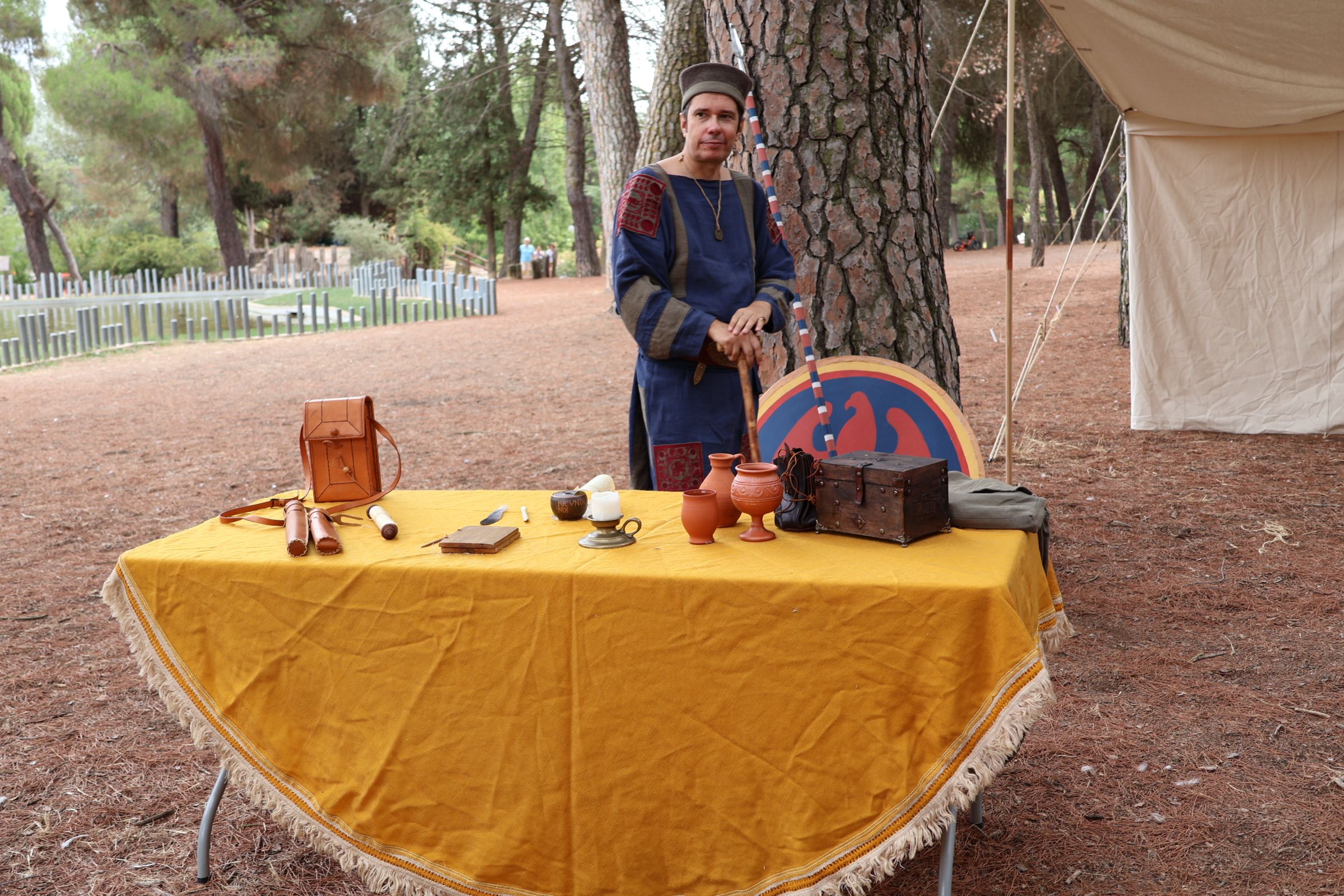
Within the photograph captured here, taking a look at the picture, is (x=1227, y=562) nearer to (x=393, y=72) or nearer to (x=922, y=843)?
(x=922, y=843)

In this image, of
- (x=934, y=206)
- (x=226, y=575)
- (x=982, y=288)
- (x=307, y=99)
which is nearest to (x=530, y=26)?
(x=307, y=99)

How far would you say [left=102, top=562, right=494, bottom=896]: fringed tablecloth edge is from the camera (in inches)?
80.7

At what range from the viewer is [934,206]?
377 centimetres

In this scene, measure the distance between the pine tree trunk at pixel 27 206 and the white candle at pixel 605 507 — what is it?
78.1 ft

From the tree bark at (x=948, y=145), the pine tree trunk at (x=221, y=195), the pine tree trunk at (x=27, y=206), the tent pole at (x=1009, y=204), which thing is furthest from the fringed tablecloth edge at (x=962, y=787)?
the pine tree trunk at (x=27, y=206)

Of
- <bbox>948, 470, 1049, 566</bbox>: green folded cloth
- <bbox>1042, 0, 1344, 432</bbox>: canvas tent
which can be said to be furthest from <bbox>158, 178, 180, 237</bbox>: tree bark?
<bbox>948, 470, 1049, 566</bbox>: green folded cloth

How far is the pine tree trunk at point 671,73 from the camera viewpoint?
8.32 metres

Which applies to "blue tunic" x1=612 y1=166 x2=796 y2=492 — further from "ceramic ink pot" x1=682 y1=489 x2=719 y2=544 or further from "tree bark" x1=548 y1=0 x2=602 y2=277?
"tree bark" x1=548 y1=0 x2=602 y2=277

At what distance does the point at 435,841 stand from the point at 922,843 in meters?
0.92

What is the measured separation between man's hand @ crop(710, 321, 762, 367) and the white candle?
60cm

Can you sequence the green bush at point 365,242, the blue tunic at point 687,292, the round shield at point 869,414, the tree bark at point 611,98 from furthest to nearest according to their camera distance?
1. the green bush at point 365,242
2. the tree bark at point 611,98
3. the round shield at point 869,414
4. the blue tunic at point 687,292

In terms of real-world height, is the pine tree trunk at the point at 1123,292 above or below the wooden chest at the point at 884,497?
above

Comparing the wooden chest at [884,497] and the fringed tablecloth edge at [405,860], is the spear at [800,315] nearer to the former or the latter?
the wooden chest at [884,497]

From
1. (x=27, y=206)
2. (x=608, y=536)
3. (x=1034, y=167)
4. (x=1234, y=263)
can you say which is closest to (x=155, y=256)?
(x=27, y=206)
